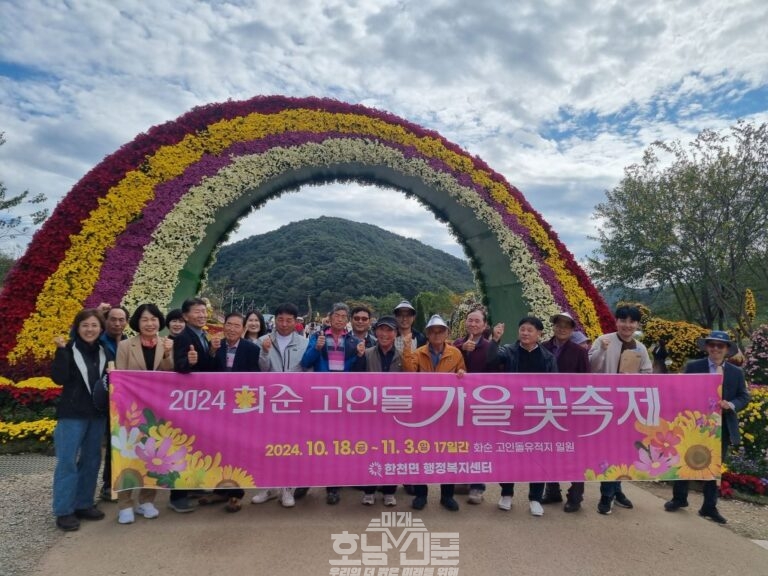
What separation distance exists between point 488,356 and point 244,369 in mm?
2025

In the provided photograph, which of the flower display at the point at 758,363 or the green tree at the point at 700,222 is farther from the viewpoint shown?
the green tree at the point at 700,222

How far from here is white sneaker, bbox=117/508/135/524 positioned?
11.7ft

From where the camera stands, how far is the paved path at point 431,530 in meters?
3.04

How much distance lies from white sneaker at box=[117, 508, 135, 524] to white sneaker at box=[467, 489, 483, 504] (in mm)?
2639

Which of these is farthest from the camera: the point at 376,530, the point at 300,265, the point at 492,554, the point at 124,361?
the point at 300,265

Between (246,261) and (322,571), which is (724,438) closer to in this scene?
(322,571)

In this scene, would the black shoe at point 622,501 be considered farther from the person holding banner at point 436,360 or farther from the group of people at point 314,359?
the person holding banner at point 436,360

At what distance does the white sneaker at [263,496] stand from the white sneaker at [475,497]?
5.43 ft

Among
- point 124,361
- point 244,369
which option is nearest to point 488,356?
point 244,369

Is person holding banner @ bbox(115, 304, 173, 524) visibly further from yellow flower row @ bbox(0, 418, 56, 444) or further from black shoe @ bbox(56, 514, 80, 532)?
yellow flower row @ bbox(0, 418, 56, 444)

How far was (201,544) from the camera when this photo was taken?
10.7ft

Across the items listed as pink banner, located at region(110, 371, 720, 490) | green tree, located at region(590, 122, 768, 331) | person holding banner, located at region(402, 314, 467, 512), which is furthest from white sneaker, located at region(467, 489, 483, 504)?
green tree, located at region(590, 122, 768, 331)

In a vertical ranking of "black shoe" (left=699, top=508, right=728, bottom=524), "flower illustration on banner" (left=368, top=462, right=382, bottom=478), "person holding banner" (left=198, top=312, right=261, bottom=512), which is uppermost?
"person holding banner" (left=198, top=312, right=261, bottom=512)

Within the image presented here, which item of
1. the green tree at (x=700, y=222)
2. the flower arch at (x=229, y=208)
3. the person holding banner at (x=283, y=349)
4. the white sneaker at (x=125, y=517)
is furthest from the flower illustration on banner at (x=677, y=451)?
the green tree at (x=700, y=222)
